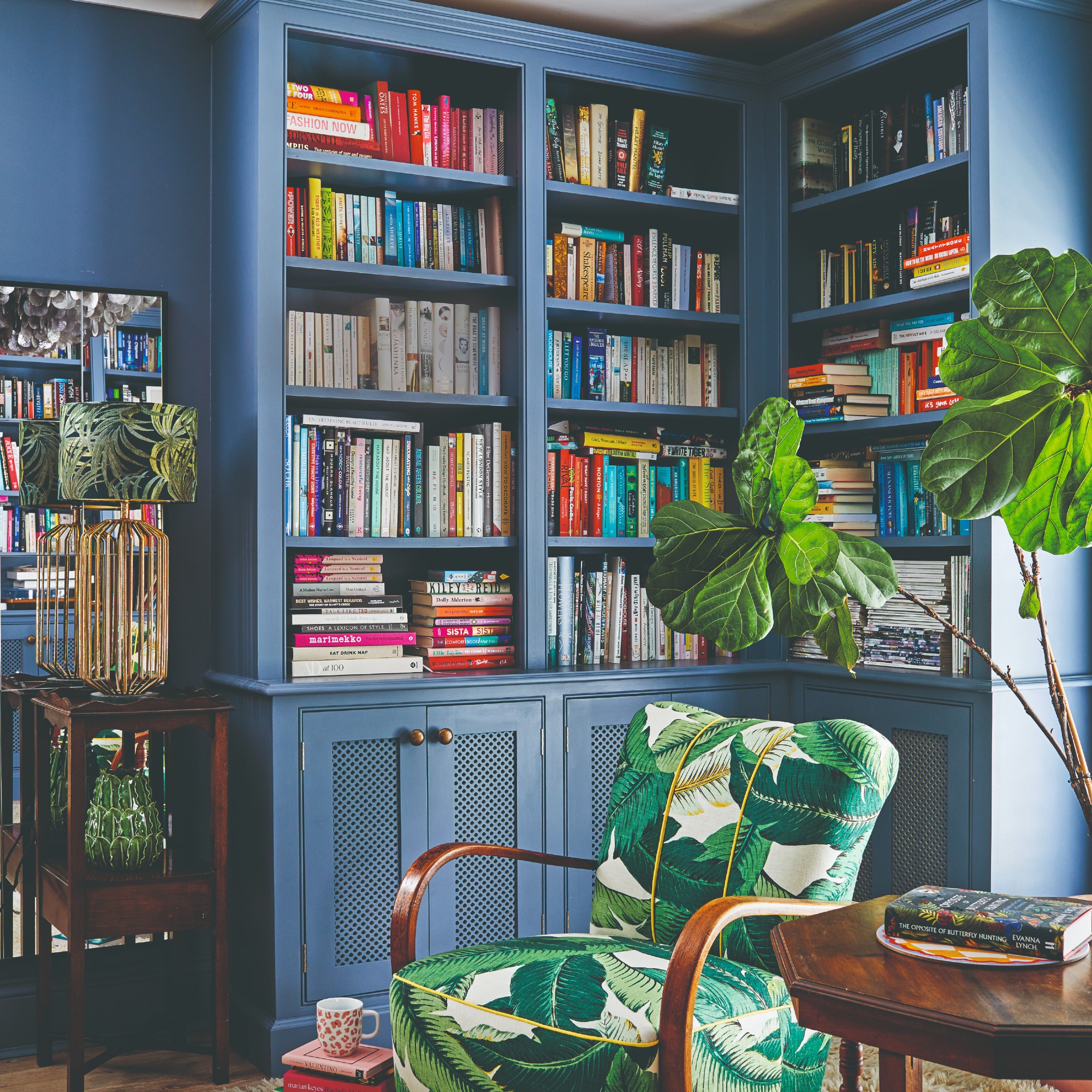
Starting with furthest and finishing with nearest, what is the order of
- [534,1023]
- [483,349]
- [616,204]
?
[616,204] < [483,349] < [534,1023]

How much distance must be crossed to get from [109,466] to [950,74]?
2426 millimetres

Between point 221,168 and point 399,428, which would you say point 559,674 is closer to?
point 399,428

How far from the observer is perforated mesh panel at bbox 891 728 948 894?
2998 millimetres

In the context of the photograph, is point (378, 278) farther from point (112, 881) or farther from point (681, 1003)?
point (681, 1003)

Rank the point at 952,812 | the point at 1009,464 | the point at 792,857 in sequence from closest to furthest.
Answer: the point at 1009,464 → the point at 792,857 → the point at 952,812

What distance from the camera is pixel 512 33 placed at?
3195 mm

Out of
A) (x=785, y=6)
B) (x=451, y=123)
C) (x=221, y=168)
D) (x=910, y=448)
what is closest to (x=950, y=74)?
(x=785, y=6)

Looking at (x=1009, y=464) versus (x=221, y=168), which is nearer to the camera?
(x=1009, y=464)

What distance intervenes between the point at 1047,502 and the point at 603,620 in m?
1.88

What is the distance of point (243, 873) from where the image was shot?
3.04 metres

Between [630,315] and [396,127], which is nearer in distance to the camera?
[396,127]

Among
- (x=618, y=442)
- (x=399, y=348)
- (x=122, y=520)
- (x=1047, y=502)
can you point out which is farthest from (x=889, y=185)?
(x=122, y=520)

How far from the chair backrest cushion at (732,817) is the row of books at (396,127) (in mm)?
1629

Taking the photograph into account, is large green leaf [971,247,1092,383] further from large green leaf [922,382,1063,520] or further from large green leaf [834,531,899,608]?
large green leaf [834,531,899,608]
